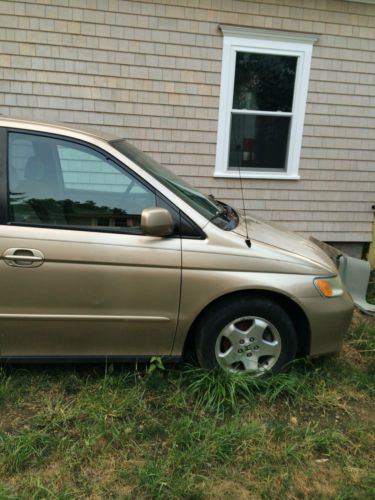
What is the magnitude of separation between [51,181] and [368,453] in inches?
98.7

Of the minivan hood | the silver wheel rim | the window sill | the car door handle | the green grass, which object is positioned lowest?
the green grass

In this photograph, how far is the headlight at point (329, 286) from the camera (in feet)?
9.84

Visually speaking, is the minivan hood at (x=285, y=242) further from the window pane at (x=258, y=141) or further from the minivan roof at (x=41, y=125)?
the window pane at (x=258, y=141)

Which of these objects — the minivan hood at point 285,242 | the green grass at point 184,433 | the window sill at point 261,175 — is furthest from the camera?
the window sill at point 261,175

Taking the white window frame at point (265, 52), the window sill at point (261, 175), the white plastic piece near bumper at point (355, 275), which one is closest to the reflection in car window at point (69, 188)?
the white plastic piece near bumper at point (355, 275)

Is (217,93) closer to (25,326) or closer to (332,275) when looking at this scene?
(332,275)

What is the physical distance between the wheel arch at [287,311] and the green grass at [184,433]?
0.60ft

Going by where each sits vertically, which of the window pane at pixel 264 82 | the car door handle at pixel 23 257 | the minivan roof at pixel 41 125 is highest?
the window pane at pixel 264 82

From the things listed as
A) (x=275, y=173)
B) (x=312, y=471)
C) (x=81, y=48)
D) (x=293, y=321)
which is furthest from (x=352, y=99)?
(x=312, y=471)

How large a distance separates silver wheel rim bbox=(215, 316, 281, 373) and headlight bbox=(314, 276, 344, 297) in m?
0.41

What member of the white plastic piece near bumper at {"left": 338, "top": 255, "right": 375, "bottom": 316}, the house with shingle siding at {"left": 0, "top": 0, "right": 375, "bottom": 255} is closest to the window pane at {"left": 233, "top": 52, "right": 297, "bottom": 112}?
the house with shingle siding at {"left": 0, "top": 0, "right": 375, "bottom": 255}

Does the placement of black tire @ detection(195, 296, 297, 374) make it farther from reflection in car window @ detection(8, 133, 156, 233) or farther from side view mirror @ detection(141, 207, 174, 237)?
reflection in car window @ detection(8, 133, 156, 233)

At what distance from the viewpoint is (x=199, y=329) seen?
2.95m

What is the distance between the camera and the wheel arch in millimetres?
2930
